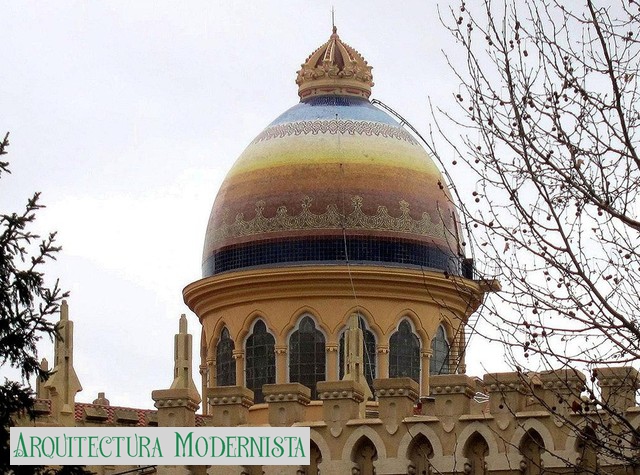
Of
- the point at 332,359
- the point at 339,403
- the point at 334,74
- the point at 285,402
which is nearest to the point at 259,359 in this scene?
the point at 332,359

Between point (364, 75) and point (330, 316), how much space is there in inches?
254

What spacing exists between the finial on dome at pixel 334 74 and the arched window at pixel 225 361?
604 centimetres

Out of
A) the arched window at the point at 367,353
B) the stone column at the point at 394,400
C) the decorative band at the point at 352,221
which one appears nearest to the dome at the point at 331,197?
the decorative band at the point at 352,221

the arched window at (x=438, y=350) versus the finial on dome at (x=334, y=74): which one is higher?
the finial on dome at (x=334, y=74)

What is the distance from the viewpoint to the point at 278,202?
45.7 metres

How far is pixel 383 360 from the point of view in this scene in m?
44.9

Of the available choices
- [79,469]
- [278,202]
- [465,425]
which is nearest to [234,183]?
[278,202]

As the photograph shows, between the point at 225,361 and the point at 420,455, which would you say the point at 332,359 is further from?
the point at 420,455

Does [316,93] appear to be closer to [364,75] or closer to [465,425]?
[364,75]

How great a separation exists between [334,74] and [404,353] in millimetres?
6944

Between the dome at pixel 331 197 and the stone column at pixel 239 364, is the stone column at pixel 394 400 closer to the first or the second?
the dome at pixel 331 197

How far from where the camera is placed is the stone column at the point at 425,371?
45250 mm

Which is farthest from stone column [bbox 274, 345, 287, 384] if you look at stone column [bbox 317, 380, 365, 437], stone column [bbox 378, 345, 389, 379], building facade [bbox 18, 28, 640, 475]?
stone column [bbox 317, 380, 365, 437]

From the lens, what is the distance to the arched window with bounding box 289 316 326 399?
4500 cm
